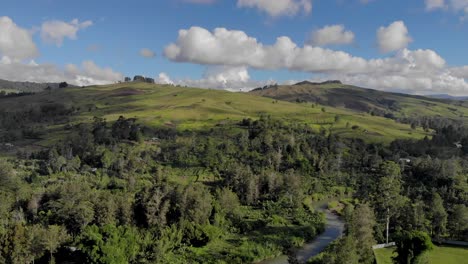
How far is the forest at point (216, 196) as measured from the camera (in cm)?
6569

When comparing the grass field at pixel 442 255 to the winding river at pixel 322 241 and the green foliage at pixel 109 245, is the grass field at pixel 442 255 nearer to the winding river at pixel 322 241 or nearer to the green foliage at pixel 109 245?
the winding river at pixel 322 241

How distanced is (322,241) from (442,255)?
2239 centimetres

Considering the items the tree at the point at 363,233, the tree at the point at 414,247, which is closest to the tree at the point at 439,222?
the tree at the point at 363,233

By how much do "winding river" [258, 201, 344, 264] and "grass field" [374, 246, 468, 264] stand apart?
1120 centimetres

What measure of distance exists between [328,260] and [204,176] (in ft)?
271

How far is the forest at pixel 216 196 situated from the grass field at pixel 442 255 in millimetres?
3054

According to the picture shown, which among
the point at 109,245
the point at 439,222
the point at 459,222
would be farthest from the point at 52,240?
the point at 459,222

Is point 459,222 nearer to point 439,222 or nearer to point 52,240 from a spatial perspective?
point 439,222

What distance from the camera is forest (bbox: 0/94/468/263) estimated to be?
216 feet

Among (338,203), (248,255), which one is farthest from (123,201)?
(338,203)

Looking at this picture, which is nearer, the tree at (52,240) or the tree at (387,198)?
the tree at (52,240)

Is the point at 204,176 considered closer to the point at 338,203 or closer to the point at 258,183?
the point at 258,183

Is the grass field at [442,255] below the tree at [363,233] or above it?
below

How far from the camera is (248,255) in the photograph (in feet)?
232
